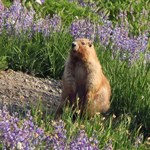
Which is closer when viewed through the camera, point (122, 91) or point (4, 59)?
point (122, 91)

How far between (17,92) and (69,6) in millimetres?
4041

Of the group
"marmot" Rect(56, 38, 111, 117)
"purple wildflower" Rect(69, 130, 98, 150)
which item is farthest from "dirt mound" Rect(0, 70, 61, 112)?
"purple wildflower" Rect(69, 130, 98, 150)

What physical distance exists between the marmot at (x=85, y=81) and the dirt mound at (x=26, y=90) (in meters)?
0.36

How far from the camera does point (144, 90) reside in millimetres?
6938

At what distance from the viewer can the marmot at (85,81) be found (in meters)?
6.45

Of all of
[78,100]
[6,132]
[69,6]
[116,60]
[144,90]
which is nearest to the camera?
[6,132]

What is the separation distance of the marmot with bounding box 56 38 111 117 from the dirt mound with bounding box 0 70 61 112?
36 cm

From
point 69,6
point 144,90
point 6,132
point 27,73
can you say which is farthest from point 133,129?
point 69,6

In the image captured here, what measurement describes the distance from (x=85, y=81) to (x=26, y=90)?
0.96 m

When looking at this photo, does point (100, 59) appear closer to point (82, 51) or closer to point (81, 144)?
point (82, 51)

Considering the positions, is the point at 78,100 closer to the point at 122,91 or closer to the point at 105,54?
the point at 122,91

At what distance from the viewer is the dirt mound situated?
6.88 metres

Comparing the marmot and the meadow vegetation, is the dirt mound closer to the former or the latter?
the meadow vegetation

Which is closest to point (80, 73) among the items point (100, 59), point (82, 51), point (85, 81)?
point (85, 81)
